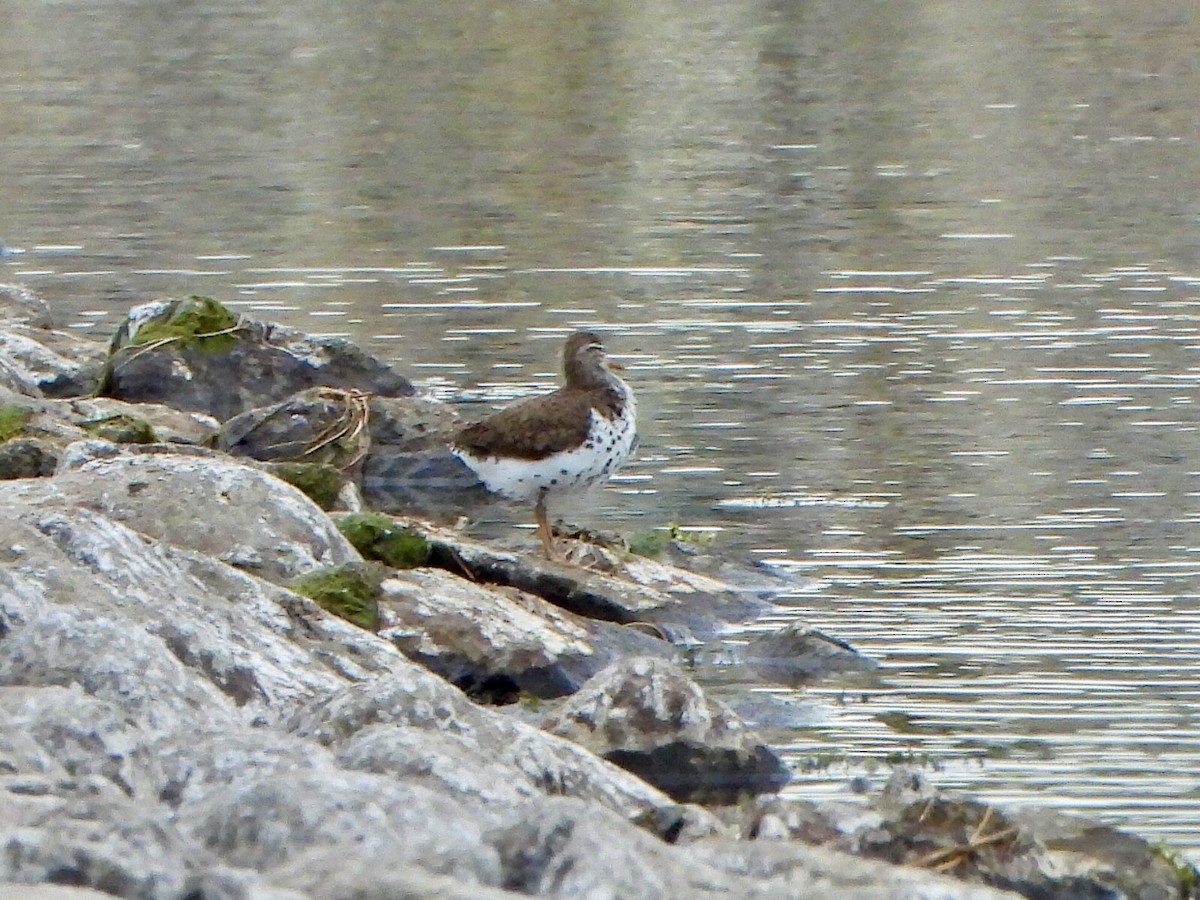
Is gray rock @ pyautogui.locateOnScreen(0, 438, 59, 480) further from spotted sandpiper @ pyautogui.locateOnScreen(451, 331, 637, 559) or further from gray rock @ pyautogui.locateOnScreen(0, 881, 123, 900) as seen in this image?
gray rock @ pyautogui.locateOnScreen(0, 881, 123, 900)

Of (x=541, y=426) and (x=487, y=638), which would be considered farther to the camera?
(x=541, y=426)

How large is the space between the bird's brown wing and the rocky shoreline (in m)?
0.61

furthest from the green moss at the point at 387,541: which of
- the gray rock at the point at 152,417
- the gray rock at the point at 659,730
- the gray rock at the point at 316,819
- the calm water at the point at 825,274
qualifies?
the gray rock at the point at 316,819

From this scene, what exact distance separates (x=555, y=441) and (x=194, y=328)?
22.7 ft

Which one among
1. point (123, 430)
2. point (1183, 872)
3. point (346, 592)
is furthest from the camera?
point (123, 430)

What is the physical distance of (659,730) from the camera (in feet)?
36.2

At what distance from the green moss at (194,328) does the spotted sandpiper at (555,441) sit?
6.01m

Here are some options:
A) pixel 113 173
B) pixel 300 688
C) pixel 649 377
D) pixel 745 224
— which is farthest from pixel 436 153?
pixel 300 688

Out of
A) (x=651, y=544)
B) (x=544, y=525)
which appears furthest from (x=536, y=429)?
(x=651, y=544)

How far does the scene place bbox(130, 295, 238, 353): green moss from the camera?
20594 mm

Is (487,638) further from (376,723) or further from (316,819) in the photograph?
(316,819)

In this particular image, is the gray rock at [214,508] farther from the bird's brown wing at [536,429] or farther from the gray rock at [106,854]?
the gray rock at [106,854]

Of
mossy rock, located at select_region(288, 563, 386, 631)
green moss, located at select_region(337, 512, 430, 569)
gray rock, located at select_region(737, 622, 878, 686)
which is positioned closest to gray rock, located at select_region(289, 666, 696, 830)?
mossy rock, located at select_region(288, 563, 386, 631)

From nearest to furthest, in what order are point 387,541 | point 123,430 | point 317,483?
point 387,541
point 317,483
point 123,430
